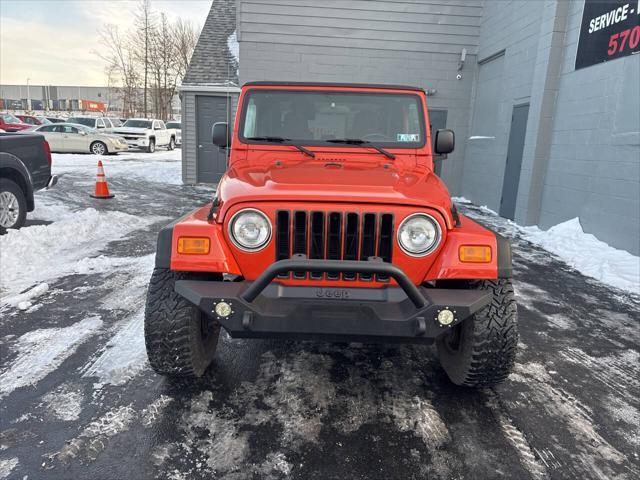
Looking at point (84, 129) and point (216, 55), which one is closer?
point (216, 55)

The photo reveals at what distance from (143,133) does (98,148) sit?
3.29 m

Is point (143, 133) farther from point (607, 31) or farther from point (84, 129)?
point (607, 31)

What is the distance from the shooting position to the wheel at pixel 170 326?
8.52 ft

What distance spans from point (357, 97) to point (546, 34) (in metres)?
6.28

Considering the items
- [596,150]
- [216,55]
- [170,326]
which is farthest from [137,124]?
[170,326]

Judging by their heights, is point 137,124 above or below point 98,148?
above

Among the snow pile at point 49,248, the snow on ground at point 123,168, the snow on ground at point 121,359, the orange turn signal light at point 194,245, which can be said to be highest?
the orange turn signal light at point 194,245

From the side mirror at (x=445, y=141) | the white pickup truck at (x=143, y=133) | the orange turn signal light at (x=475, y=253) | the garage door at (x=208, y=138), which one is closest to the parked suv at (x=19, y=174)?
the garage door at (x=208, y=138)

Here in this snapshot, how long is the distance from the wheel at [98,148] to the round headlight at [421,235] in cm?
2101

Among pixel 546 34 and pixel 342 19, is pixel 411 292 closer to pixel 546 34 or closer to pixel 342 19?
pixel 546 34

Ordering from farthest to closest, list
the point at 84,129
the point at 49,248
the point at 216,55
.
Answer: the point at 84,129 < the point at 216,55 < the point at 49,248

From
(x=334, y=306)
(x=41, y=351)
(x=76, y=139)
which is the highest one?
(x=76, y=139)

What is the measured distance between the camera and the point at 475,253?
2439mm

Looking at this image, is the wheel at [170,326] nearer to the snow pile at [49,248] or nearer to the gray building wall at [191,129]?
the snow pile at [49,248]
